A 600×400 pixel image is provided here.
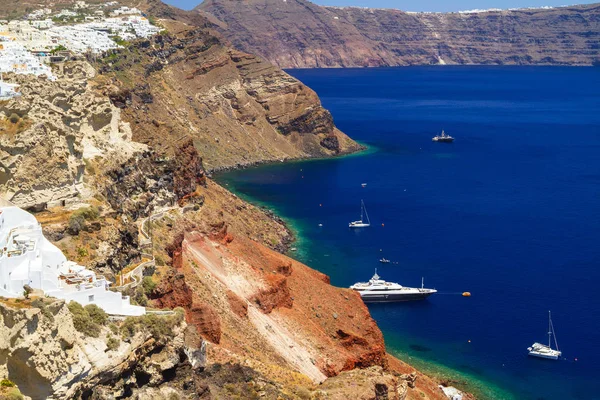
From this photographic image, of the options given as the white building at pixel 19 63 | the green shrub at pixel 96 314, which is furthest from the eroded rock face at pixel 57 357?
the white building at pixel 19 63

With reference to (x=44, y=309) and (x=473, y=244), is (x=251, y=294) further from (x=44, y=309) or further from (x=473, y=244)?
(x=473, y=244)

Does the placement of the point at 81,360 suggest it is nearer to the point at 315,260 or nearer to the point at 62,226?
the point at 62,226

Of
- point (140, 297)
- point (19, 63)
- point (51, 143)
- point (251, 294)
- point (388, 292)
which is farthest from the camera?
point (388, 292)

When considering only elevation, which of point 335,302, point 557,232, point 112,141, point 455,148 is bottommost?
point 455,148

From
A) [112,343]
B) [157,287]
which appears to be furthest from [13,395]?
[157,287]

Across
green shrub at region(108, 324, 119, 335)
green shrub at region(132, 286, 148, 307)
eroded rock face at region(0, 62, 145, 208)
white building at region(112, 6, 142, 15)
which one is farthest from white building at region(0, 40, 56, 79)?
white building at region(112, 6, 142, 15)

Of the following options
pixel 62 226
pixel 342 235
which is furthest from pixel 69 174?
pixel 342 235
